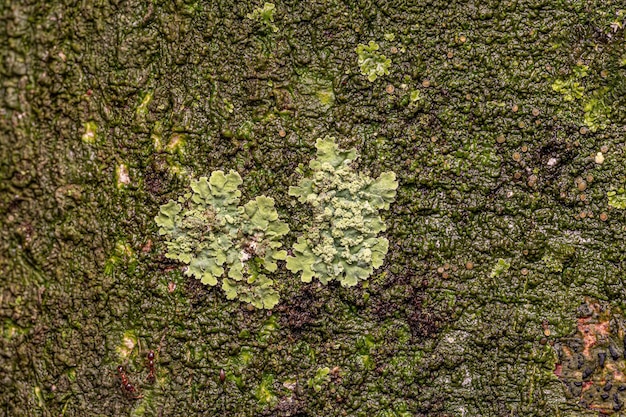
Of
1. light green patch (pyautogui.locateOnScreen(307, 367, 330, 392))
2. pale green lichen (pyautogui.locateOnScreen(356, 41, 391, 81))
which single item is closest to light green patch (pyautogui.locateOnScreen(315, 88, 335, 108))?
pale green lichen (pyautogui.locateOnScreen(356, 41, 391, 81))

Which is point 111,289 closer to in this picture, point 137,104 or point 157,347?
point 157,347

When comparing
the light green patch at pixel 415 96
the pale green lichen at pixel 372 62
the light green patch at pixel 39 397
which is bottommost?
the light green patch at pixel 39 397

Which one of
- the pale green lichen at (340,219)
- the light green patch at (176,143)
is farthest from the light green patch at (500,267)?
the light green patch at (176,143)

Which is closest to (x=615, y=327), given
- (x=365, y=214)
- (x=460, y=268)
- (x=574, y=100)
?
(x=460, y=268)

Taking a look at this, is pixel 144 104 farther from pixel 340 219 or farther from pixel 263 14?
pixel 340 219

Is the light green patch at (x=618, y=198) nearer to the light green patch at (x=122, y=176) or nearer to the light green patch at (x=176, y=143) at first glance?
the light green patch at (x=176, y=143)
